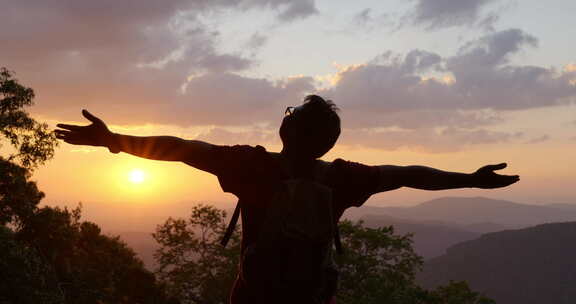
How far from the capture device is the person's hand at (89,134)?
276cm

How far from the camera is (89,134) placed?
282cm

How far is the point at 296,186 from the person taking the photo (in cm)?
289

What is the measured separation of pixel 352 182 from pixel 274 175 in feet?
1.73

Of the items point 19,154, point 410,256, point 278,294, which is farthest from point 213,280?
point 278,294

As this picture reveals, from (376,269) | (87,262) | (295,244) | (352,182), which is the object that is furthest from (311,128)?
(87,262)

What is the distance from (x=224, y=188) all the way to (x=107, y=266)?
41480 millimetres

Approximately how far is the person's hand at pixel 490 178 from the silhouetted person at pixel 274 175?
63 centimetres

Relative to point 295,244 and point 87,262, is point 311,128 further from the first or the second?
point 87,262

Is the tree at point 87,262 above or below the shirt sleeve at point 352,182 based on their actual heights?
below

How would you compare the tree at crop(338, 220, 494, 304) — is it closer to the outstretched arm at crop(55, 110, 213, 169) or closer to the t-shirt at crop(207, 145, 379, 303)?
the t-shirt at crop(207, 145, 379, 303)

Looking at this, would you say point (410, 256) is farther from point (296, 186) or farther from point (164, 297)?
point (296, 186)

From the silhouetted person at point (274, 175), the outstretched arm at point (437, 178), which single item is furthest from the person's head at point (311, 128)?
the outstretched arm at point (437, 178)

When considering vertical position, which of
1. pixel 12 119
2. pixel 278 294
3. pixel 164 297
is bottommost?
pixel 164 297

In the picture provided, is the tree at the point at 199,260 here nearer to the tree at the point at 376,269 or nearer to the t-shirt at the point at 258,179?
the tree at the point at 376,269
